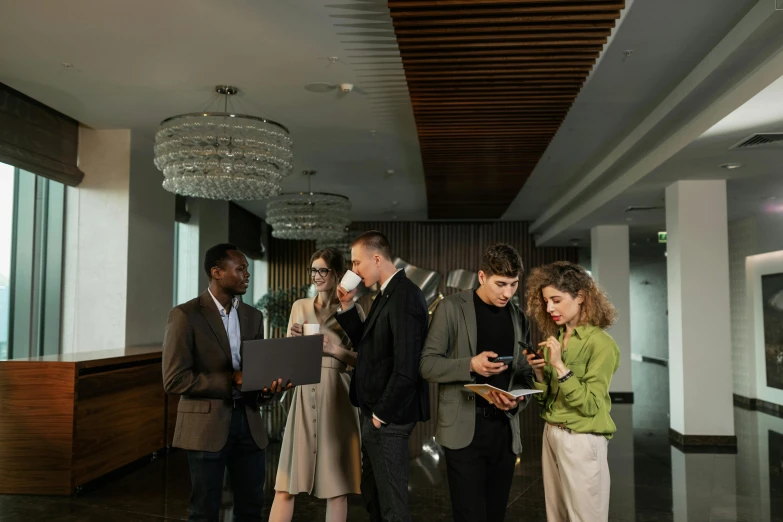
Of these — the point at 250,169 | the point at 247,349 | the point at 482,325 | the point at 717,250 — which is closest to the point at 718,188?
the point at 717,250

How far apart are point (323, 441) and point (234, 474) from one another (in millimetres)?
498

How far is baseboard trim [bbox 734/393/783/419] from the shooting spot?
10.2 metres

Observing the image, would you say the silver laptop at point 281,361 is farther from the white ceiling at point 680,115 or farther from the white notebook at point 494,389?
the white ceiling at point 680,115

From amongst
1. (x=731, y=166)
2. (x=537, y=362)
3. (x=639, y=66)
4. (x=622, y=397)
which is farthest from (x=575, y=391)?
(x=622, y=397)

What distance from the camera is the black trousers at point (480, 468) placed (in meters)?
2.84

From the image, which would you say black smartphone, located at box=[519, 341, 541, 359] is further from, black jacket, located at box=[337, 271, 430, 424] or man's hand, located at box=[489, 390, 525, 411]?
black jacket, located at box=[337, 271, 430, 424]

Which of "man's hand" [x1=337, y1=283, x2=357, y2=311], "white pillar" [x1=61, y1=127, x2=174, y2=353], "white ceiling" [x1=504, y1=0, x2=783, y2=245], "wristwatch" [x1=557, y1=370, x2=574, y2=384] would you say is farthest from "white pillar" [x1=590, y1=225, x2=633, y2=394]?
"wristwatch" [x1=557, y1=370, x2=574, y2=384]

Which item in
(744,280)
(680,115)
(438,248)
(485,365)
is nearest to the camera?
(485,365)

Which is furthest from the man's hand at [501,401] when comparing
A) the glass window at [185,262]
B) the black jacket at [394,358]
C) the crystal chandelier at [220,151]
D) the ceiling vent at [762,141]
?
the glass window at [185,262]

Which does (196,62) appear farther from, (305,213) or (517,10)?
(305,213)

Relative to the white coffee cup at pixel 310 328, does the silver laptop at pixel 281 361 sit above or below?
below

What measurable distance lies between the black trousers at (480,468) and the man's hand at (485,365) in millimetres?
272

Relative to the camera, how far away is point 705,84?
5.46m

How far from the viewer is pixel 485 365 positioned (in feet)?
8.86
